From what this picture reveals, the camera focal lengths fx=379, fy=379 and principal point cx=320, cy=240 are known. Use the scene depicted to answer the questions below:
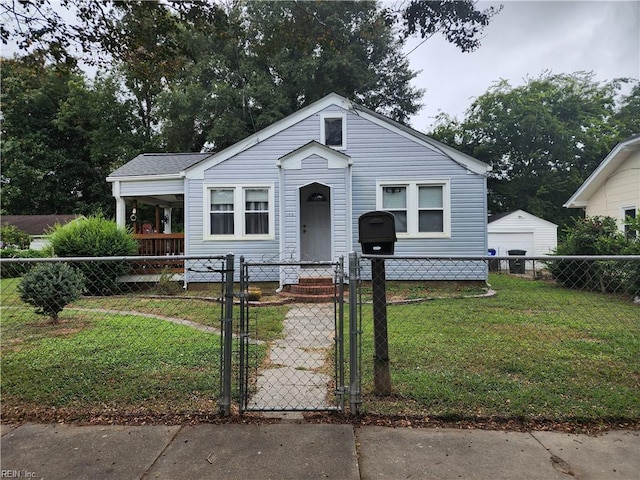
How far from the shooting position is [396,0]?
19.0ft

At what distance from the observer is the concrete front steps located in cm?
874

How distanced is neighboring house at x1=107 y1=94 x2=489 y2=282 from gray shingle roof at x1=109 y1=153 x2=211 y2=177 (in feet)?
2.85

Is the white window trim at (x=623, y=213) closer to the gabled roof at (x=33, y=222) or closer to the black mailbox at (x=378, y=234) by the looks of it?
the black mailbox at (x=378, y=234)

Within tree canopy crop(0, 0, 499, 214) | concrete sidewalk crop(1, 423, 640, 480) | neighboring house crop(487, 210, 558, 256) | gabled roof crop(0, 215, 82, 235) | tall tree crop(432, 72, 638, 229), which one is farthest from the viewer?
tall tree crop(432, 72, 638, 229)

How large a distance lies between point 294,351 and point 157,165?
9.90 meters

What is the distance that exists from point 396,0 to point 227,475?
253 inches

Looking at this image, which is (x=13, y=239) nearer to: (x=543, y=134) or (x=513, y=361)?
(x=513, y=361)

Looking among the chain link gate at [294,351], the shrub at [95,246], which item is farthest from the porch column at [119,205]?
the chain link gate at [294,351]

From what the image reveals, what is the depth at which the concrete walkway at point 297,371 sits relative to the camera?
336 cm

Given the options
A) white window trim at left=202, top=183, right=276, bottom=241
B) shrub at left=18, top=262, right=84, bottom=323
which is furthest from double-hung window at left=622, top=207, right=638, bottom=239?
shrub at left=18, top=262, right=84, bottom=323

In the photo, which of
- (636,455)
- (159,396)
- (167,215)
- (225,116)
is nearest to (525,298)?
(636,455)

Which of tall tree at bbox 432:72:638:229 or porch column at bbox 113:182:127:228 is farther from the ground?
tall tree at bbox 432:72:638:229

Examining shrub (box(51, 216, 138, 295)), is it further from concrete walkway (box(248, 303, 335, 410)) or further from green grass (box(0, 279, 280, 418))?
concrete walkway (box(248, 303, 335, 410))

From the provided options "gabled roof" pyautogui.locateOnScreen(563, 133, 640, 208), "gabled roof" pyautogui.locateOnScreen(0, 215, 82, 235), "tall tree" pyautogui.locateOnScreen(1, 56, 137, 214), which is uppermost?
"tall tree" pyautogui.locateOnScreen(1, 56, 137, 214)
